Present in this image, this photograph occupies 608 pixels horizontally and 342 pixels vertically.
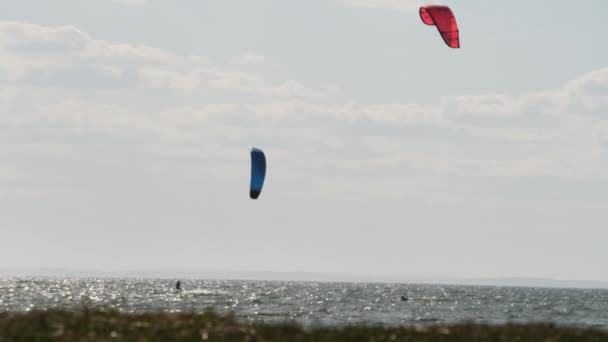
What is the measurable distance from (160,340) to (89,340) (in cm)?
108

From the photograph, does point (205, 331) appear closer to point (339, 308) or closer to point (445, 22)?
point (445, 22)

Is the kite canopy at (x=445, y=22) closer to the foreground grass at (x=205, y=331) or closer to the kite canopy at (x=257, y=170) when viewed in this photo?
the kite canopy at (x=257, y=170)

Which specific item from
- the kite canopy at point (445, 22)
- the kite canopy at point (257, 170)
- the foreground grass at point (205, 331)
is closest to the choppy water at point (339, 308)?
the kite canopy at point (257, 170)

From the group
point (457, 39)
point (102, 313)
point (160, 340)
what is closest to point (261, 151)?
point (457, 39)

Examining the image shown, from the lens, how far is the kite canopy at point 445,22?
135 ft

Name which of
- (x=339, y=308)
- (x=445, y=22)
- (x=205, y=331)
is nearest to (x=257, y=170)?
(x=445, y=22)

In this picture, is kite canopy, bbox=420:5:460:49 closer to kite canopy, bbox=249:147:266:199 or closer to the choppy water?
kite canopy, bbox=249:147:266:199

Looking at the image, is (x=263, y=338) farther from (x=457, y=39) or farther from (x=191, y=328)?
(x=457, y=39)

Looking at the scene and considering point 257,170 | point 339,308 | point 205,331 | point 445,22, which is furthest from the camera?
point 339,308

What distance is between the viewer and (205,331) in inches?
711

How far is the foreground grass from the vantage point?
57.8 ft

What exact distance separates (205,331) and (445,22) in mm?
25586

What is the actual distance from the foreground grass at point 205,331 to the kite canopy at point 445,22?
2240 centimetres

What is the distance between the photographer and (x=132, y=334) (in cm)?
1778
